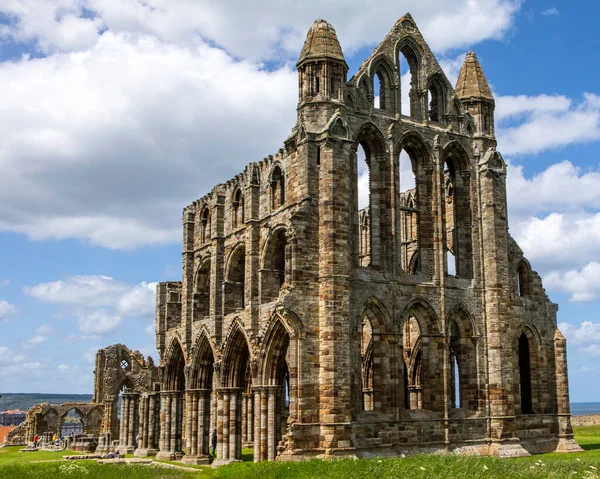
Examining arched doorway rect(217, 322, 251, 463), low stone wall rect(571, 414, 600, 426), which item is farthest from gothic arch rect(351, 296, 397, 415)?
low stone wall rect(571, 414, 600, 426)

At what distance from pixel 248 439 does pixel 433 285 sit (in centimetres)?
1642

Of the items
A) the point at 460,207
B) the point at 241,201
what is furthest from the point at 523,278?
the point at 241,201

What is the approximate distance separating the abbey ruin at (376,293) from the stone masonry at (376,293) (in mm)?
57

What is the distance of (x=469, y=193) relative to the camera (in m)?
33.1

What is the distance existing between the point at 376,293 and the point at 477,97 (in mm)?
10634

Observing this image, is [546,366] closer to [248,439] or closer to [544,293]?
[544,293]

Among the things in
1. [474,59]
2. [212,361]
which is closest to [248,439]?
[212,361]

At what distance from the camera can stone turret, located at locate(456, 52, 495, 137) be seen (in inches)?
1344

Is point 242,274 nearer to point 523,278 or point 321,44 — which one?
point 321,44

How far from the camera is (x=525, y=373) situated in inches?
1357

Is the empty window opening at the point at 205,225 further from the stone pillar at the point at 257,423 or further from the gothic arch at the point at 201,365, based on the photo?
the stone pillar at the point at 257,423

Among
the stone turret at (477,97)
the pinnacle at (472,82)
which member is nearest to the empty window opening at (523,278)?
the stone turret at (477,97)

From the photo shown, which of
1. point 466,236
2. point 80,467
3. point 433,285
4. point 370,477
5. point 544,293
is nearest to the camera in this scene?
point 370,477

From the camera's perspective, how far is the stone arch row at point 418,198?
2997 centimetres
